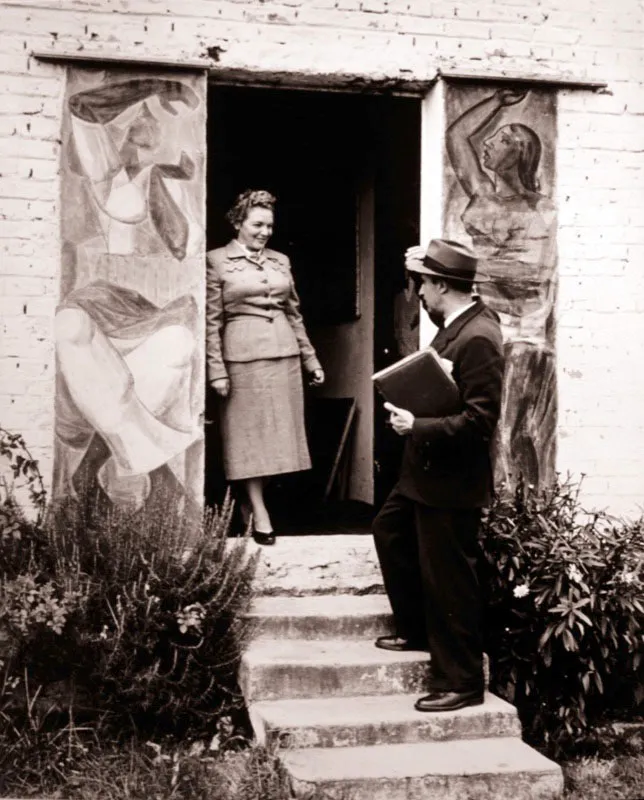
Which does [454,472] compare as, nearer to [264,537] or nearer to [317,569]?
[317,569]

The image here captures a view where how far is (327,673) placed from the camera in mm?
5668

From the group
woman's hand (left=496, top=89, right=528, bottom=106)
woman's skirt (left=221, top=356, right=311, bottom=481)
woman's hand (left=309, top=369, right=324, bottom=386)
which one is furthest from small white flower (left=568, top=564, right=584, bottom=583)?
woman's hand (left=496, top=89, right=528, bottom=106)

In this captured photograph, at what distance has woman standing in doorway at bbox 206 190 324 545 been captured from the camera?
22.7 ft

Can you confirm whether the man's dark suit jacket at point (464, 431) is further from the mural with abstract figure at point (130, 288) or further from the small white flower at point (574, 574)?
the mural with abstract figure at point (130, 288)

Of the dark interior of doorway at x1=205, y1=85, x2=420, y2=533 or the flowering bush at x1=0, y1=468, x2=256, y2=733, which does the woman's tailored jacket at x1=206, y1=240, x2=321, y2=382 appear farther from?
the dark interior of doorway at x1=205, y1=85, x2=420, y2=533

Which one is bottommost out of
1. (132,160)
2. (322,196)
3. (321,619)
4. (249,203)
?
(321,619)

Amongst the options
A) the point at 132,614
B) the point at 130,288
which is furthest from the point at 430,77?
the point at 132,614

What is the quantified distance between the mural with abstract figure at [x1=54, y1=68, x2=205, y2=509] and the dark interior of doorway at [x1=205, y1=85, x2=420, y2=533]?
173cm

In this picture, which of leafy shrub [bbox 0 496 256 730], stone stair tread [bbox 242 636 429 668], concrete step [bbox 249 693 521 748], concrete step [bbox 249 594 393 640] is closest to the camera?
concrete step [bbox 249 693 521 748]

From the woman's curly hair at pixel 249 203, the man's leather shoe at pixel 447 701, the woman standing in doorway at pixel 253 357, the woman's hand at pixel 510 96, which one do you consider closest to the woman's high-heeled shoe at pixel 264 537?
the woman standing in doorway at pixel 253 357

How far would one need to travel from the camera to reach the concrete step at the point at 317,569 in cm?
650

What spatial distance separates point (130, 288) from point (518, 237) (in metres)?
2.19

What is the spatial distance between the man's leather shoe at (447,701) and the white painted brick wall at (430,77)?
188 cm

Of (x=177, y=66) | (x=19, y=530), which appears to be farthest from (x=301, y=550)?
(x=177, y=66)
